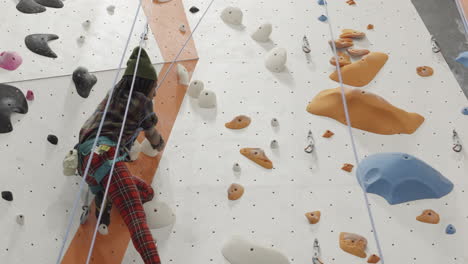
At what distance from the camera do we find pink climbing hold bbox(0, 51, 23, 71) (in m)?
2.77

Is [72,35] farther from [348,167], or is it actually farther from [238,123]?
[348,167]

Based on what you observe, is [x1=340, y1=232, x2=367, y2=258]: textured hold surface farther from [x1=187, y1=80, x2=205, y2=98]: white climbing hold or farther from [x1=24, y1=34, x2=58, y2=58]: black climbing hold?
[x1=24, y1=34, x2=58, y2=58]: black climbing hold

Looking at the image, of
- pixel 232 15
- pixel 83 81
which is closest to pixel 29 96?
pixel 83 81

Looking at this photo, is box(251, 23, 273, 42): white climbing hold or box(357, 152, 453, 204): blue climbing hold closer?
box(357, 152, 453, 204): blue climbing hold

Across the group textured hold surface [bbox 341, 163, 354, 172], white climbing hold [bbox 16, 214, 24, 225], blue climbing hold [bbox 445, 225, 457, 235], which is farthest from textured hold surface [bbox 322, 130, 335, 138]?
white climbing hold [bbox 16, 214, 24, 225]

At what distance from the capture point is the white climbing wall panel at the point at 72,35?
2.81 metres

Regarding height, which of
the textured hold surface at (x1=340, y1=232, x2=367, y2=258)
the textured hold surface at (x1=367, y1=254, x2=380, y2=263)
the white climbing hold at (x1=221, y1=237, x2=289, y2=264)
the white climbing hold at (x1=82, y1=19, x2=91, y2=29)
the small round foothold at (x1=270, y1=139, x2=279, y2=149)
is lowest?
the white climbing hold at (x1=221, y1=237, x2=289, y2=264)

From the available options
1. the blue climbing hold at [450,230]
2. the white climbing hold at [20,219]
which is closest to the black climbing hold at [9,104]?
the white climbing hold at [20,219]

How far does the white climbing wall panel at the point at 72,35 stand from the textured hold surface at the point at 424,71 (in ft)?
4.15

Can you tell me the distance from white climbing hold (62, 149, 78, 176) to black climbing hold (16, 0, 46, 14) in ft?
3.44

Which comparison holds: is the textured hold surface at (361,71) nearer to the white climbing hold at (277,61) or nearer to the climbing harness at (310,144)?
the white climbing hold at (277,61)

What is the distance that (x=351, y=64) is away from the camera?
2.93m

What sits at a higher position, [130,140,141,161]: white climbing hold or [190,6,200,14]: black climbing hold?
[190,6,200,14]: black climbing hold

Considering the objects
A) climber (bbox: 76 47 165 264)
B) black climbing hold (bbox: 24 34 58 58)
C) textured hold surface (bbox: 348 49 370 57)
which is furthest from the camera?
textured hold surface (bbox: 348 49 370 57)
